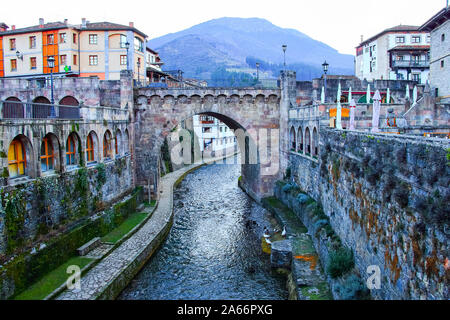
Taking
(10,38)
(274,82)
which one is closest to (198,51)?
(10,38)

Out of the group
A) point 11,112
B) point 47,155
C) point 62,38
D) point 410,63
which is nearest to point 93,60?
point 62,38

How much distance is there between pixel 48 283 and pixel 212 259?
27.7 ft

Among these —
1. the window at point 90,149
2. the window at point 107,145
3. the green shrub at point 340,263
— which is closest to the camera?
the green shrub at point 340,263

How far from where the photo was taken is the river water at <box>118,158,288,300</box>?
16.5 meters

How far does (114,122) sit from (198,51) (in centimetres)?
16262

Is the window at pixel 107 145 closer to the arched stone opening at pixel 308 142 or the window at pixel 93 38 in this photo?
the arched stone opening at pixel 308 142

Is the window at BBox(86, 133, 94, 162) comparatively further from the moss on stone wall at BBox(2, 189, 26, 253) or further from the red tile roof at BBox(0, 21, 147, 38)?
the red tile roof at BBox(0, 21, 147, 38)

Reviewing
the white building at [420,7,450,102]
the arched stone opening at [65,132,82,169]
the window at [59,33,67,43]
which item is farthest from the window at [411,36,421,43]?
the arched stone opening at [65,132,82,169]

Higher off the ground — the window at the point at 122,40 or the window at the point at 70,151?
the window at the point at 122,40

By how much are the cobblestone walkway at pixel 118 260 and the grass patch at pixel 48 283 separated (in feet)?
1.59

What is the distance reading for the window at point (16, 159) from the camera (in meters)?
14.9

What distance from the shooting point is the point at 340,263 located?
1394 centimetres

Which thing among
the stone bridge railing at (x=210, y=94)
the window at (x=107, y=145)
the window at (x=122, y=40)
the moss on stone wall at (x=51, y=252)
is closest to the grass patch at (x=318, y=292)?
the moss on stone wall at (x=51, y=252)
